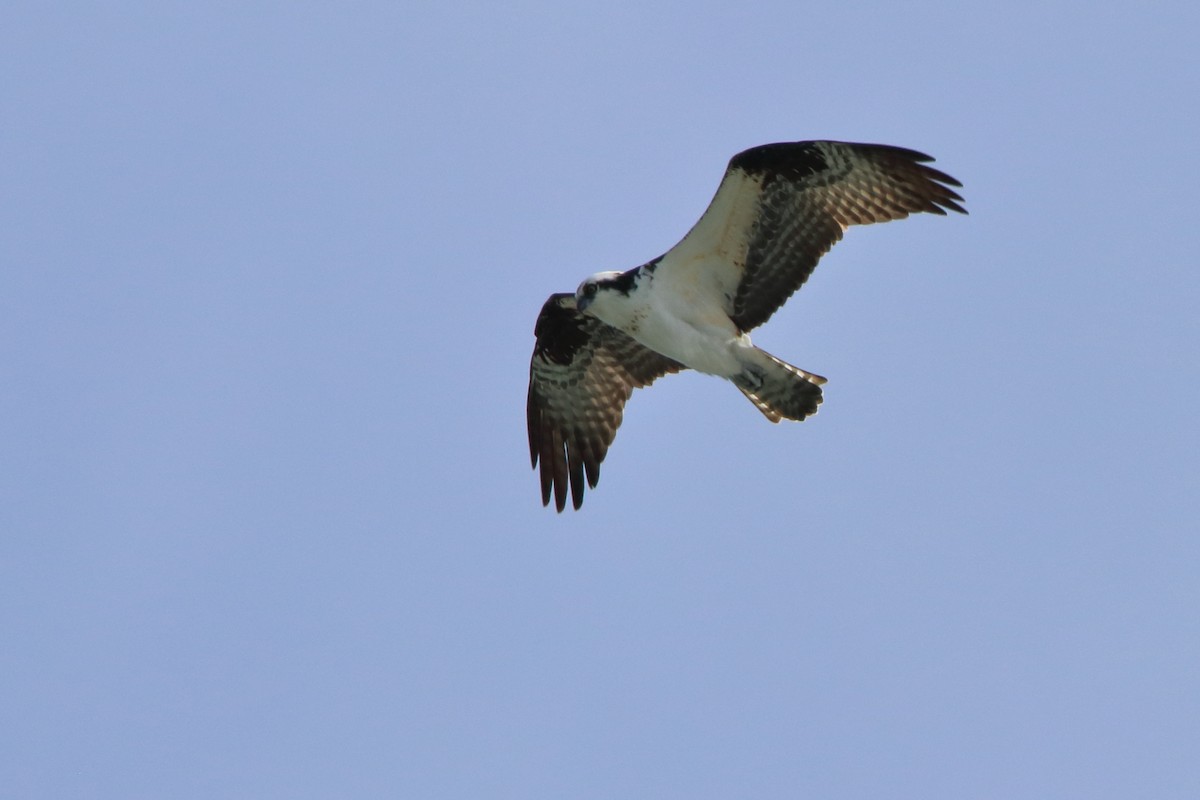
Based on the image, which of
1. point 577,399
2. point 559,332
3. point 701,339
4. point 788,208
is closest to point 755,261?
point 788,208

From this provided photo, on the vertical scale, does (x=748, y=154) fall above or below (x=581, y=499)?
above

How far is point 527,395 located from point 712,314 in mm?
2100

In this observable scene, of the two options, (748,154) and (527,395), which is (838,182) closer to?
(748,154)

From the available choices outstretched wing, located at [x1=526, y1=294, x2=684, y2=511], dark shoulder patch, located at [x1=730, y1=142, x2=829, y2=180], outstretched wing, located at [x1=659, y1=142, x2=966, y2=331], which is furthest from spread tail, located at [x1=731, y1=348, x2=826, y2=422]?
dark shoulder patch, located at [x1=730, y1=142, x2=829, y2=180]

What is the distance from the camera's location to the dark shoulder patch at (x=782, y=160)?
44.2ft

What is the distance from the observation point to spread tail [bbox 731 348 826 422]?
14.1 m

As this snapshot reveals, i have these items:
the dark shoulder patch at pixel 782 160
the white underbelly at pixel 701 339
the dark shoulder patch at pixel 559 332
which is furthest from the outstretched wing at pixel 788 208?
the dark shoulder patch at pixel 559 332

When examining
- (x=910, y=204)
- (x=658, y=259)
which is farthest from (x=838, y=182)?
(x=658, y=259)

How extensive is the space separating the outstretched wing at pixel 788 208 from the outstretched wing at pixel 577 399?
1336 mm

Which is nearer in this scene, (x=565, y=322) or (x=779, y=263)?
(x=779, y=263)

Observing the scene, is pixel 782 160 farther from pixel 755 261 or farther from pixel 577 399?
pixel 577 399

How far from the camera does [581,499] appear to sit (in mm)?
15297

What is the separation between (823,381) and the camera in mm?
14180

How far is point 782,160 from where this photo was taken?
44.4ft
